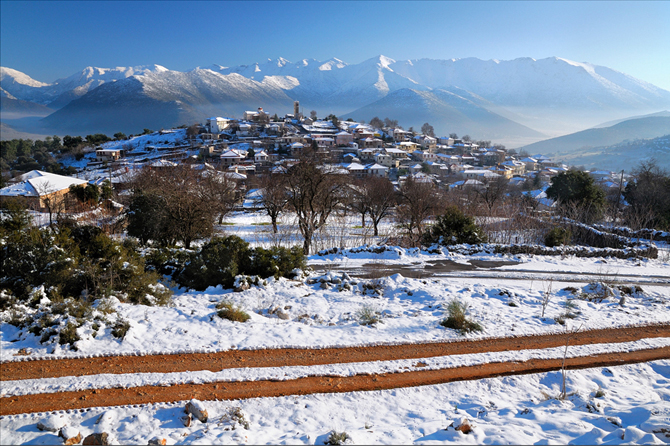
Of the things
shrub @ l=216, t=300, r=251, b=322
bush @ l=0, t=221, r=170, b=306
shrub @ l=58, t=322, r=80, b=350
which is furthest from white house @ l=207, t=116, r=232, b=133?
shrub @ l=58, t=322, r=80, b=350

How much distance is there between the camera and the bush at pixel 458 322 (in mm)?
8016

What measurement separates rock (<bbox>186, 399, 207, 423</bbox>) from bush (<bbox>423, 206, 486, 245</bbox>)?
14.8 m

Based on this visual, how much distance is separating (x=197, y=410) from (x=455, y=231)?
15558mm

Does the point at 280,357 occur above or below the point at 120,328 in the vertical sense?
below

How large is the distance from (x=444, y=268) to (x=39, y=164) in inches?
3438

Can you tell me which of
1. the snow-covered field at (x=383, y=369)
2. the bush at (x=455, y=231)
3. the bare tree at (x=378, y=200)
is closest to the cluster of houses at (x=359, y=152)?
the bare tree at (x=378, y=200)

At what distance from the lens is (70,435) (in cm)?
419

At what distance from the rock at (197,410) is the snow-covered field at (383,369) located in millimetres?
111

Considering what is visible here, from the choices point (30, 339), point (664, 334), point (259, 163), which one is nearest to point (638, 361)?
point (664, 334)

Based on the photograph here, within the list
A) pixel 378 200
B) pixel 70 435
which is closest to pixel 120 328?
pixel 70 435

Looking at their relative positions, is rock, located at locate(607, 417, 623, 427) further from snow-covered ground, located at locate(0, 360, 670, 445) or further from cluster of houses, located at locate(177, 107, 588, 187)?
cluster of houses, located at locate(177, 107, 588, 187)

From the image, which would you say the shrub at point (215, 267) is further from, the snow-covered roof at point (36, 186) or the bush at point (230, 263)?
the snow-covered roof at point (36, 186)

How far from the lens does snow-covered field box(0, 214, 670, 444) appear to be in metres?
4.60

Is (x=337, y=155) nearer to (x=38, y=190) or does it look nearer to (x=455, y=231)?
(x=38, y=190)
